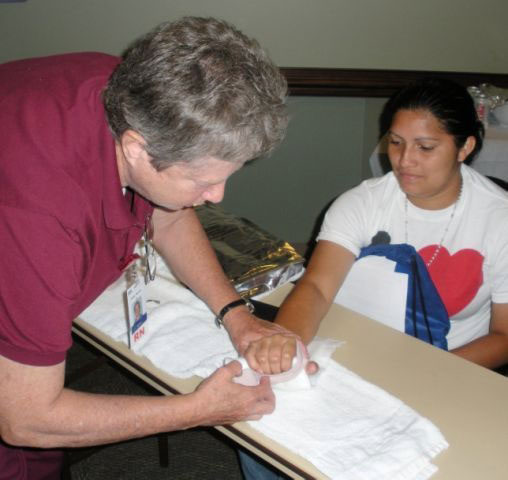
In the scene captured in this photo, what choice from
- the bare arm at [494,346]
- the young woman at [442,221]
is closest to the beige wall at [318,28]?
the young woman at [442,221]

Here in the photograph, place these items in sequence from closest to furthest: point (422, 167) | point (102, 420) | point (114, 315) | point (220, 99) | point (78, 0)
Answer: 1. point (220, 99)
2. point (102, 420)
3. point (114, 315)
4. point (422, 167)
5. point (78, 0)

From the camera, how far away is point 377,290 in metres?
1.59

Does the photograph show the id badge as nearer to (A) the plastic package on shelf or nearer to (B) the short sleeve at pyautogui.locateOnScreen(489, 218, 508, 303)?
(A) the plastic package on shelf

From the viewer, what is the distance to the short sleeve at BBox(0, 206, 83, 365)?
841 millimetres

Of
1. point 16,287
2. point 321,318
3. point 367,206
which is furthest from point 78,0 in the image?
point 16,287

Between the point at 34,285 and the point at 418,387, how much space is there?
82 centimetres

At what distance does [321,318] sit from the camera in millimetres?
1478

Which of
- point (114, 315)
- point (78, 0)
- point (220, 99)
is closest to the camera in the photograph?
point (220, 99)

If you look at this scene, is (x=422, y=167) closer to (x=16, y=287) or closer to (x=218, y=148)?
(x=218, y=148)

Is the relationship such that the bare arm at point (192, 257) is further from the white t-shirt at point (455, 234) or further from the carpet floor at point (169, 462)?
the carpet floor at point (169, 462)

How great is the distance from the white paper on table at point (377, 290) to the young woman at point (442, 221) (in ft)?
0.16

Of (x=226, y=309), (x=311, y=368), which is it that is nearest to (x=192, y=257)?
(x=226, y=309)

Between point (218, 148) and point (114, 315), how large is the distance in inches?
28.4

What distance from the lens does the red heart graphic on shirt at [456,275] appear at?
5.27ft
